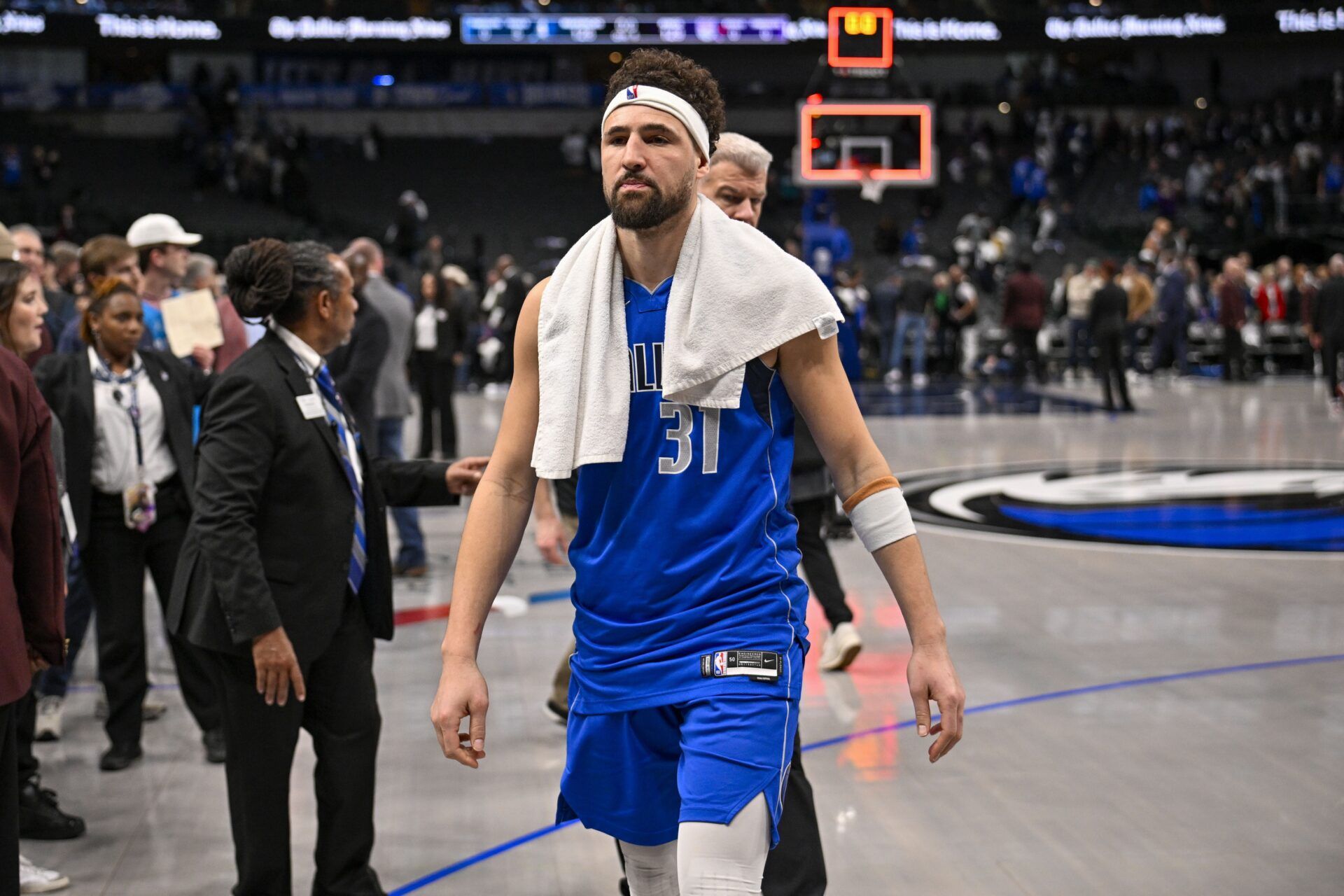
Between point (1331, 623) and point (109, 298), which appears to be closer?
point (109, 298)

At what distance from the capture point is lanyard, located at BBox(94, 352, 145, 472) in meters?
5.38

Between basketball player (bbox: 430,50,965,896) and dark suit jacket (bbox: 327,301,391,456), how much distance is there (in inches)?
192

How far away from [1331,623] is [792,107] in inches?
1213

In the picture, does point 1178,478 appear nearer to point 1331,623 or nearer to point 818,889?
point 1331,623

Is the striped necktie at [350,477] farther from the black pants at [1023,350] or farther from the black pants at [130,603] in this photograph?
the black pants at [1023,350]

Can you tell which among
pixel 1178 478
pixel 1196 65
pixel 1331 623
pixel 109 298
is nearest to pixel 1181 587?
pixel 1331 623

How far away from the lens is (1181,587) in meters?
8.05

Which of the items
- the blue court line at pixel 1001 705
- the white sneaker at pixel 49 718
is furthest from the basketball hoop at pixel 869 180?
the white sneaker at pixel 49 718

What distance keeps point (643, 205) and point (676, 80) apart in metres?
0.27

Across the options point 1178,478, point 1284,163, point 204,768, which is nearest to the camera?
point 204,768

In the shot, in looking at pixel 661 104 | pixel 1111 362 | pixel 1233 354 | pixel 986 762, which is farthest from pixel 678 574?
pixel 1233 354

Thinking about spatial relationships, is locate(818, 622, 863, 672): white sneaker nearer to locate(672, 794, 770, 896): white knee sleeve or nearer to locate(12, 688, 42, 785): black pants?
locate(12, 688, 42, 785): black pants

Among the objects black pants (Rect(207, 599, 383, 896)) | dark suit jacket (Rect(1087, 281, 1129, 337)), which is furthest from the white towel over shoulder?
dark suit jacket (Rect(1087, 281, 1129, 337))

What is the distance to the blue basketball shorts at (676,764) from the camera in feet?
8.25
